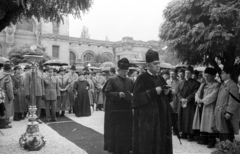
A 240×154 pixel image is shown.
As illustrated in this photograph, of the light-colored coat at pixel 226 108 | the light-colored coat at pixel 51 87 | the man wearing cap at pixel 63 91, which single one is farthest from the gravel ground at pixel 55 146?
the man wearing cap at pixel 63 91

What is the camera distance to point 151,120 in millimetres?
3834

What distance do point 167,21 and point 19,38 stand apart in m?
37.3

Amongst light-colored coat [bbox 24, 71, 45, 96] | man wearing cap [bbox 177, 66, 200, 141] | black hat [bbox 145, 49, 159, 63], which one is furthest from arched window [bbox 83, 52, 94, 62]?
black hat [bbox 145, 49, 159, 63]

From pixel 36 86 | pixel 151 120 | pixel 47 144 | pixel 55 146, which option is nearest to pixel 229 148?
pixel 151 120

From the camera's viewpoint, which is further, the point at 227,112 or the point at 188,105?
the point at 188,105

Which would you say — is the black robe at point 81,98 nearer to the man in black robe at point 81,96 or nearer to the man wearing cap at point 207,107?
the man in black robe at point 81,96

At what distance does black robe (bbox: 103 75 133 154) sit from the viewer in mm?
5062

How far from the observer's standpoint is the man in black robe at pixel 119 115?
5.06 meters

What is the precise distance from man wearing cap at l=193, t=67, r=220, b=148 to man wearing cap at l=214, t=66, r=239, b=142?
253mm

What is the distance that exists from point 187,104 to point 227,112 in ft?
5.02

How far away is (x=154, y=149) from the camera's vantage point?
3816mm

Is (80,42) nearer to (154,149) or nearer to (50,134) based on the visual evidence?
(50,134)

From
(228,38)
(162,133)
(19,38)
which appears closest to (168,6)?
(228,38)

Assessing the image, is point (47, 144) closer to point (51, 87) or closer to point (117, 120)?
point (117, 120)
